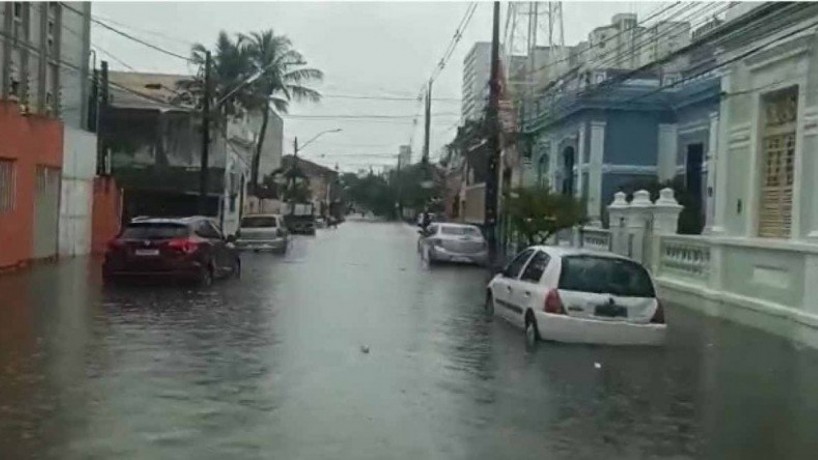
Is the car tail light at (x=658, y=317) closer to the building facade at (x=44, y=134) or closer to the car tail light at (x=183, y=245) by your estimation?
the car tail light at (x=183, y=245)

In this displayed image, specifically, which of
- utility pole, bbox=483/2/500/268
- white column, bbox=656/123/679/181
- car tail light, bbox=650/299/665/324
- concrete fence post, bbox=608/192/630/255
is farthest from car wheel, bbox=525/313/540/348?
white column, bbox=656/123/679/181

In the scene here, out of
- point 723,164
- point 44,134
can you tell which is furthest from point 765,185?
point 44,134

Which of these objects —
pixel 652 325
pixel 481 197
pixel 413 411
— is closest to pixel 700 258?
pixel 652 325

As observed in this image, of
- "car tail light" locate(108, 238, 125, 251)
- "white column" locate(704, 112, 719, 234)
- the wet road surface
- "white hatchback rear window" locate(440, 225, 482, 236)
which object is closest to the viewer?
the wet road surface

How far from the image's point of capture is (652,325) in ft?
47.6

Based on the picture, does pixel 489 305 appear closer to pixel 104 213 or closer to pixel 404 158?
pixel 104 213

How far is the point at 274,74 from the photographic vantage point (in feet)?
189

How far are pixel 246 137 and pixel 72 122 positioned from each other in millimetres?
43835

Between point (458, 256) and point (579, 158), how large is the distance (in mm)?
6801

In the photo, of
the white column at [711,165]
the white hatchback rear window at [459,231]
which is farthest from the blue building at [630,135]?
the white hatchback rear window at [459,231]

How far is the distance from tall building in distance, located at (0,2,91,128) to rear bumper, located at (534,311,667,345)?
18.5 meters

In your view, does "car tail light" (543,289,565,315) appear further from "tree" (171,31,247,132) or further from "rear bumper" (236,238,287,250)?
"tree" (171,31,247,132)

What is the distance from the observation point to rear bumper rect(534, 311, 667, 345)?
14320 millimetres

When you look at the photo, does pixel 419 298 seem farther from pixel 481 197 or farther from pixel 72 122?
pixel 481 197
